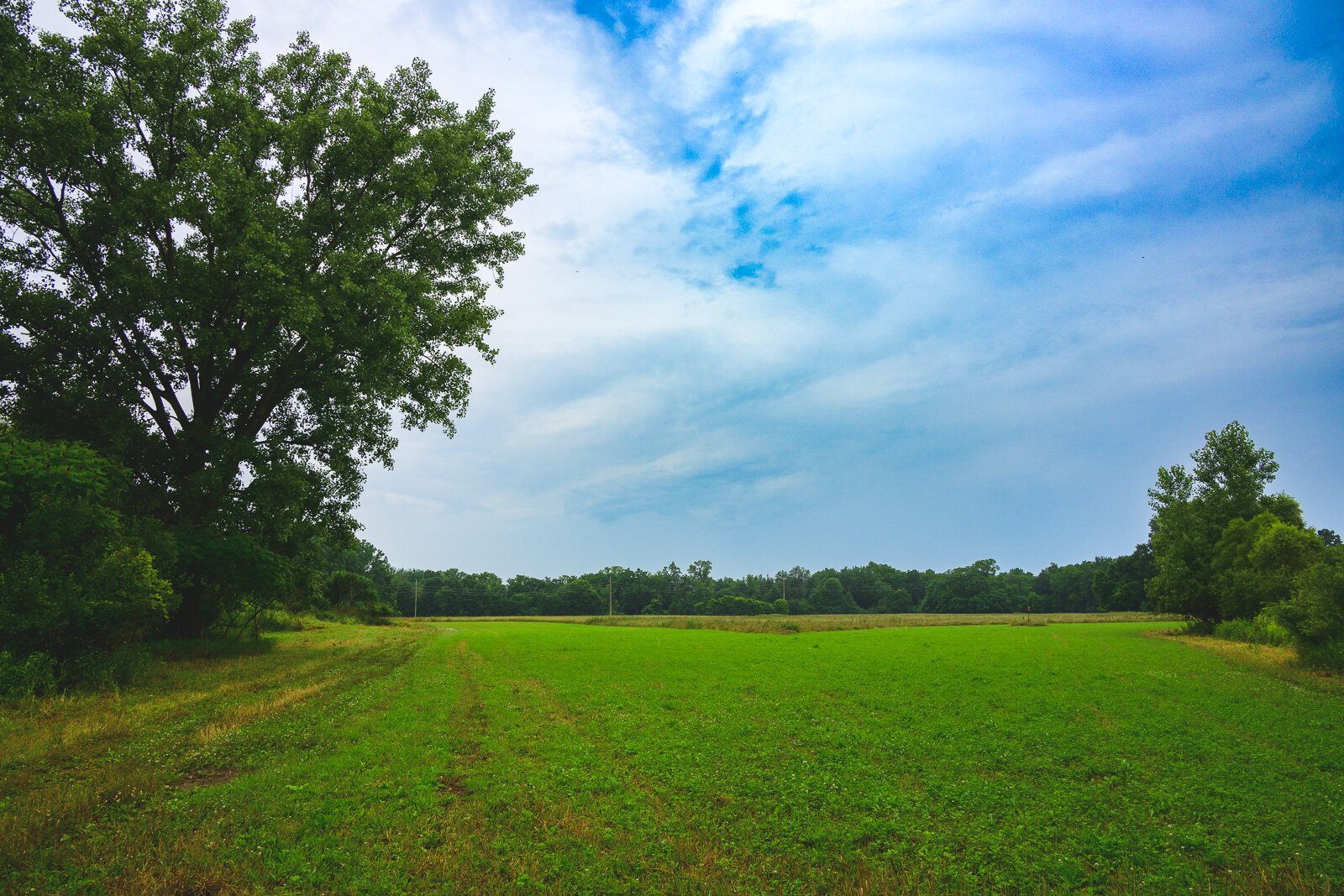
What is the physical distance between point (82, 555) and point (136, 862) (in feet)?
48.1

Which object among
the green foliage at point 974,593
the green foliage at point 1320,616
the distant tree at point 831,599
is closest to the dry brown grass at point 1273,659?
the green foliage at point 1320,616

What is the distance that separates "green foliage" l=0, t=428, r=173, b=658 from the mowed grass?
96.9 inches

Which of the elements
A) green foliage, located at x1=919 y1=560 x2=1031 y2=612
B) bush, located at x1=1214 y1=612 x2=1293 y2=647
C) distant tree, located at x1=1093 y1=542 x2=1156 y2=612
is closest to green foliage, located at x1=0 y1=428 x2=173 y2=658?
bush, located at x1=1214 y1=612 x2=1293 y2=647

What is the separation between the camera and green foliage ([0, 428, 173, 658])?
14.5 m

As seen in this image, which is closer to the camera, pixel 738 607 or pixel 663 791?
pixel 663 791

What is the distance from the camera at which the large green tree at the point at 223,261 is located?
2122 centimetres

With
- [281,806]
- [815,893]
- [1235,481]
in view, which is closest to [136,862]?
[281,806]

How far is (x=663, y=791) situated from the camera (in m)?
9.59

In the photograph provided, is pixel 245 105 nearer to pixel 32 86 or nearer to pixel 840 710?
pixel 32 86

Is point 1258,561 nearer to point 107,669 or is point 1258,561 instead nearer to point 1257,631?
point 1257,631

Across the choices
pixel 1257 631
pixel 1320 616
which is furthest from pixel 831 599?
pixel 1320 616

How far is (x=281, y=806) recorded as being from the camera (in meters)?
8.05

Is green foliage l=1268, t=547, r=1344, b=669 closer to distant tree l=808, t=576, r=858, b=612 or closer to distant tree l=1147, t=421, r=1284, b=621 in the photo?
distant tree l=1147, t=421, r=1284, b=621

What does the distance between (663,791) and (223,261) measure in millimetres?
25482
